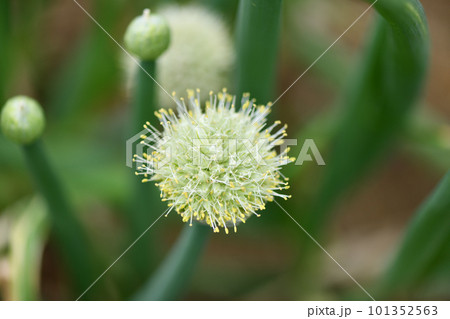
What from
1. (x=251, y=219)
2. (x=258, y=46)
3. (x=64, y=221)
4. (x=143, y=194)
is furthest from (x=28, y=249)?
(x=258, y=46)

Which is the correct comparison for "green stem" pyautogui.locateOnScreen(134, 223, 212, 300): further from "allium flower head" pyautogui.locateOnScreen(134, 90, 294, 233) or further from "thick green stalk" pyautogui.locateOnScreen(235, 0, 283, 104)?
"thick green stalk" pyautogui.locateOnScreen(235, 0, 283, 104)

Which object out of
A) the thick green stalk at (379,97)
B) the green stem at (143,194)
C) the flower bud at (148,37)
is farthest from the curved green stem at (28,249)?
the thick green stalk at (379,97)

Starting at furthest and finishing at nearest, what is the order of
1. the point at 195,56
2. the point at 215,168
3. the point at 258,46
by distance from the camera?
1. the point at 195,56
2. the point at 258,46
3. the point at 215,168

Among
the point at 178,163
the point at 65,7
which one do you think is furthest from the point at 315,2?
the point at 178,163

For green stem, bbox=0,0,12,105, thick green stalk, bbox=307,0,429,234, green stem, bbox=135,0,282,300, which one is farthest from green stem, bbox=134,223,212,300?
green stem, bbox=0,0,12,105

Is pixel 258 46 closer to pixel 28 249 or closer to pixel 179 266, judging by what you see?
pixel 179 266
